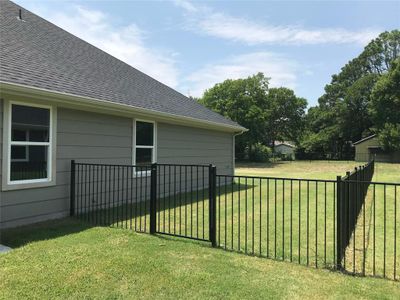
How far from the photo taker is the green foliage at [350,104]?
5194 cm

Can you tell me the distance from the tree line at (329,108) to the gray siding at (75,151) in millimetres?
31062

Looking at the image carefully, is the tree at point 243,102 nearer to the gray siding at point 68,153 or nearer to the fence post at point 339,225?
the gray siding at point 68,153

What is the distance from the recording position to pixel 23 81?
5973 millimetres

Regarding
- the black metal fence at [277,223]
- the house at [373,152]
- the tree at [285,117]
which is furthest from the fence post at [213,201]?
the tree at [285,117]

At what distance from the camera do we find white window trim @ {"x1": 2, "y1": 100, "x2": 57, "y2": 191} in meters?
5.91

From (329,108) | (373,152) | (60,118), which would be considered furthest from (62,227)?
(329,108)

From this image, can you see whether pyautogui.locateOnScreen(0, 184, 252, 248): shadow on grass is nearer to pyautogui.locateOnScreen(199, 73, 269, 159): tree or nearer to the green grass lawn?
the green grass lawn

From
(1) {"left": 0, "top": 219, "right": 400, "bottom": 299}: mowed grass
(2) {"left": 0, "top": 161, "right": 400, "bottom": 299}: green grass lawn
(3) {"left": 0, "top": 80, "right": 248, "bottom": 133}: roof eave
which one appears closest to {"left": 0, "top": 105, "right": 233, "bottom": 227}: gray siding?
(3) {"left": 0, "top": 80, "right": 248, "bottom": 133}: roof eave

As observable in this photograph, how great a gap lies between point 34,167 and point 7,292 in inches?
141

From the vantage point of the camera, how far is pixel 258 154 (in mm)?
40750

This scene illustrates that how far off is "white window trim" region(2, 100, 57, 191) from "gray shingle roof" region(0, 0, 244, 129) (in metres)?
0.48

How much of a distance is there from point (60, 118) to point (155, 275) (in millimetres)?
4357

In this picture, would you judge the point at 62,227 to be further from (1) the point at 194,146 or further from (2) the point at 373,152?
(2) the point at 373,152

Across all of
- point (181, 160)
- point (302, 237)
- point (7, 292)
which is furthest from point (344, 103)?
point (7, 292)
